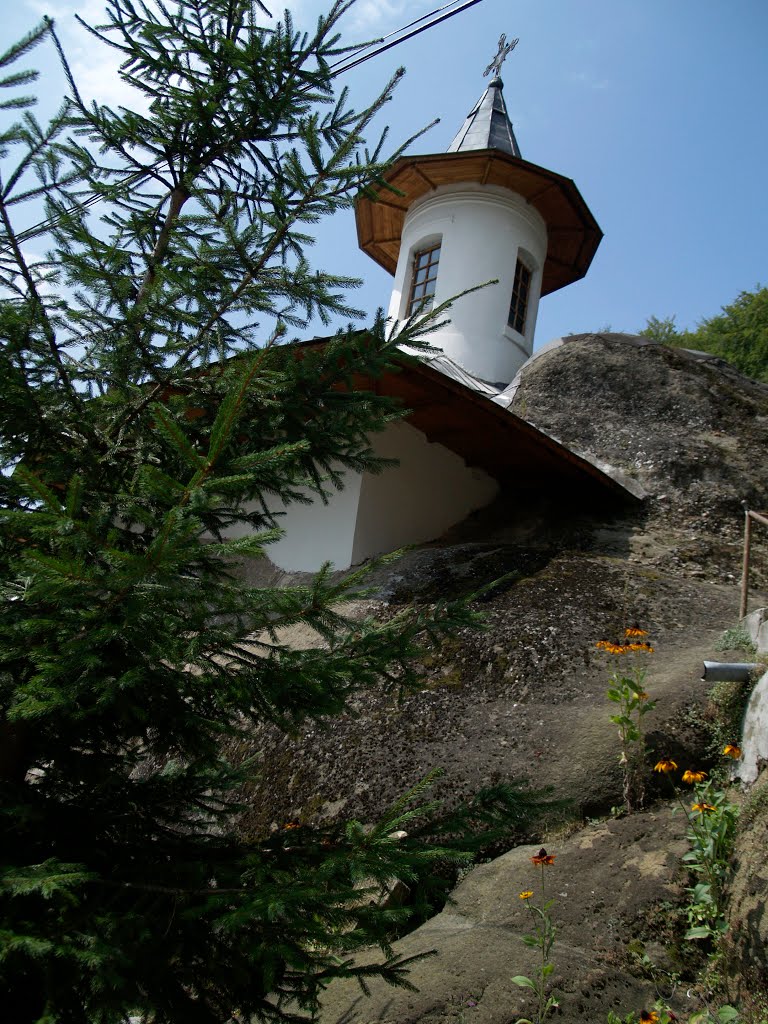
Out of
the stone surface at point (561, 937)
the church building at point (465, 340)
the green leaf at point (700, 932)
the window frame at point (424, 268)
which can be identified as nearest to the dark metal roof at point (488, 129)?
the church building at point (465, 340)

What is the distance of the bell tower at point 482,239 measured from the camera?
1216 cm

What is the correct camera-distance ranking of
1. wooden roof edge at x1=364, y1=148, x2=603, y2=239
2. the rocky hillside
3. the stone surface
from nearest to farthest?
the stone surface
the rocky hillside
wooden roof edge at x1=364, y1=148, x2=603, y2=239

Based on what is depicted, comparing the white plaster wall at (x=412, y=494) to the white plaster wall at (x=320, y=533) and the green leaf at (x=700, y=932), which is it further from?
the green leaf at (x=700, y=932)

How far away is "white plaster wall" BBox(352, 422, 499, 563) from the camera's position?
Result: 8.75 m

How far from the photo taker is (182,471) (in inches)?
137

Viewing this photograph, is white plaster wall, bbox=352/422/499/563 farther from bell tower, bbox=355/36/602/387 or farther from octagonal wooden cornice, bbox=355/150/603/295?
octagonal wooden cornice, bbox=355/150/603/295

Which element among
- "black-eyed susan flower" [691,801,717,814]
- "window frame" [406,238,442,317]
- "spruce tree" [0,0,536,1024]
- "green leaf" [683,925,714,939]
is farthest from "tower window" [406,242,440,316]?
"green leaf" [683,925,714,939]

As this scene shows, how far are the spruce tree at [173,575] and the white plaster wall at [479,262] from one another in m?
Answer: 8.23

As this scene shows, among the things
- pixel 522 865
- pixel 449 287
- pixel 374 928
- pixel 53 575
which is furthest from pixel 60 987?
pixel 449 287

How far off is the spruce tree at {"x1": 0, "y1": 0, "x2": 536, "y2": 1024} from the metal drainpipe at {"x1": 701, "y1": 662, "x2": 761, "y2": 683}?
210 cm

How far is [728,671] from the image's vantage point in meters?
4.55

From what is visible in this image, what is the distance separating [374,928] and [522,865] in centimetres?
196

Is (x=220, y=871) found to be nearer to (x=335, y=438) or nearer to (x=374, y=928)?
(x=374, y=928)

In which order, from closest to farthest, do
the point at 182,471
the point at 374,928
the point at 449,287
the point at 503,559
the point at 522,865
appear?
the point at 374,928
the point at 182,471
the point at 522,865
the point at 503,559
the point at 449,287
